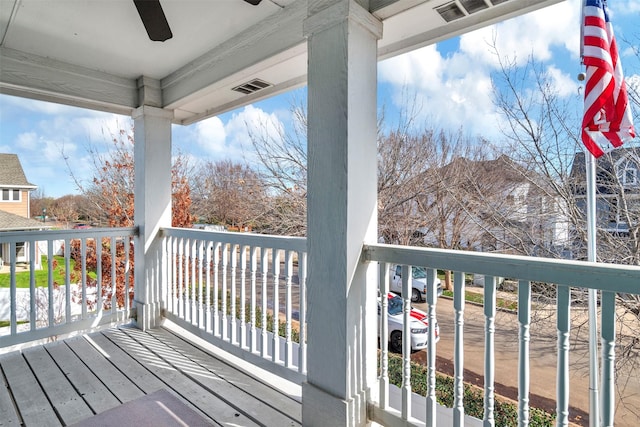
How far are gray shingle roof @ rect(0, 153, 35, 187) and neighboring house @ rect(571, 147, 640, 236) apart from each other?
421 inches

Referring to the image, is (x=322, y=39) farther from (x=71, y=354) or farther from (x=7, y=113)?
(x=7, y=113)

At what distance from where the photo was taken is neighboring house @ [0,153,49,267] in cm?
623

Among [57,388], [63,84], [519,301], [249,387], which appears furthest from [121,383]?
[63,84]

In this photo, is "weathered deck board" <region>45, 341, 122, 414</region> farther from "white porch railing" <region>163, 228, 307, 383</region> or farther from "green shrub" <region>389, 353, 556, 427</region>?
"green shrub" <region>389, 353, 556, 427</region>

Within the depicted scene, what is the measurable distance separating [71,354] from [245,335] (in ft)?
4.96

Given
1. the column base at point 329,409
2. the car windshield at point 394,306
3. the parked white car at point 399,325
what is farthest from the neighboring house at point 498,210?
the column base at point 329,409

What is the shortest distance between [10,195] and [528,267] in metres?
9.72

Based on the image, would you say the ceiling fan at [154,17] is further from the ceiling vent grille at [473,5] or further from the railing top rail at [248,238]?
the railing top rail at [248,238]

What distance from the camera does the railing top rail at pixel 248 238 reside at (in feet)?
7.24

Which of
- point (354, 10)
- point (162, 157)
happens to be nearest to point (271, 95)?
point (162, 157)

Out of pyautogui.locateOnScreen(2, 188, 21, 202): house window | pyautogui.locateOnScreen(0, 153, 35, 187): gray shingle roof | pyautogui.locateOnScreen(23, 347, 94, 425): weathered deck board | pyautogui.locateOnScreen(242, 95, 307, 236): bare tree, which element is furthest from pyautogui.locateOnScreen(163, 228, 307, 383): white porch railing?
pyautogui.locateOnScreen(0, 153, 35, 187): gray shingle roof

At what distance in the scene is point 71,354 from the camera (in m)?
2.79

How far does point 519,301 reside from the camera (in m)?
1.33

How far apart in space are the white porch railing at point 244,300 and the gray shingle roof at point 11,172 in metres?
6.73
